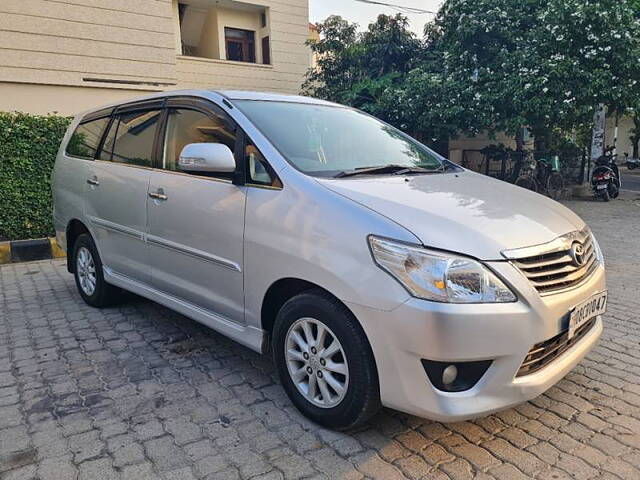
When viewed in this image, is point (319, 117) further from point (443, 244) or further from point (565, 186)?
point (565, 186)

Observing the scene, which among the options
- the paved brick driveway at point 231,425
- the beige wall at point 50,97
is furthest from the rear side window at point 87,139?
the beige wall at point 50,97

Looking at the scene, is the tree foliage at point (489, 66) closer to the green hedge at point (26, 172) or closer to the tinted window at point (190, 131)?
the green hedge at point (26, 172)

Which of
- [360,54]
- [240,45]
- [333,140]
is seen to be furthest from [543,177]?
[333,140]

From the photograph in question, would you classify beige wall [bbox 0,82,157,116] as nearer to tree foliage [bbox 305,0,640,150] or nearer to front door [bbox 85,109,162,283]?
front door [bbox 85,109,162,283]

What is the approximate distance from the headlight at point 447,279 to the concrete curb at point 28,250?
5.98 metres

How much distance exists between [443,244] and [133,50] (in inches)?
381

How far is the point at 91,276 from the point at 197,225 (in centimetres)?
196

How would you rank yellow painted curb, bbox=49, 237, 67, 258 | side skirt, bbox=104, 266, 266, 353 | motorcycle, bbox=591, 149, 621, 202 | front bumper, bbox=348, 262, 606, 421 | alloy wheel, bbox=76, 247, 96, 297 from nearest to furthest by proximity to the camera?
front bumper, bbox=348, 262, 606, 421, side skirt, bbox=104, 266, 266, 353, alloy wheel, bbox=76, 247, 96, 297, yellow painted curb, bbox=49, 237, 67, 258, motorcycle, bbox=591, 149, 621, 202

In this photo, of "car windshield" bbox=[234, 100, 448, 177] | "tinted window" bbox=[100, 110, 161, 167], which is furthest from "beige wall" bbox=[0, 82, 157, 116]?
"car windshield" bbox=[234, 100, 448, 177]

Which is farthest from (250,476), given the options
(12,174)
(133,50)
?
(133,50)

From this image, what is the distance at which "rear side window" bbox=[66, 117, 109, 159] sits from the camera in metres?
4.25

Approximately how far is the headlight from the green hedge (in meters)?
6.57

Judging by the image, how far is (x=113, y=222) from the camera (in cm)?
385

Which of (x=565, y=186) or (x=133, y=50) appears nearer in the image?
(x=133, y=50)
